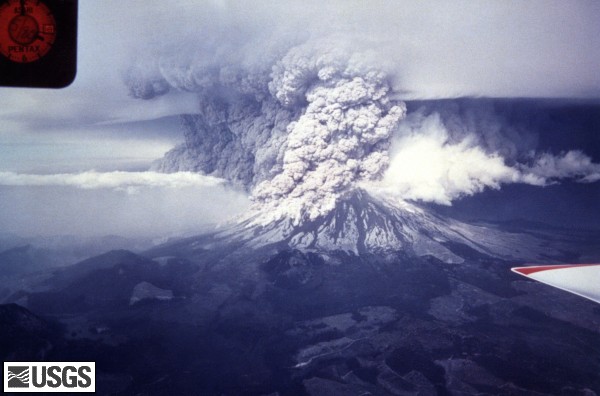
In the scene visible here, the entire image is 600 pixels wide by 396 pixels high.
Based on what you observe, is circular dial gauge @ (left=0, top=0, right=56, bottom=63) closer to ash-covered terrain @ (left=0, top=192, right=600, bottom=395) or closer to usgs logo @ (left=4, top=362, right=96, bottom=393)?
usgs logo @ (left=4, top=362, right=96, bottom=393)

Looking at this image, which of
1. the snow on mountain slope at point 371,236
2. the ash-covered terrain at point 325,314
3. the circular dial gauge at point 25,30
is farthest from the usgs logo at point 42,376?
the snow on mountain slope at point 371,236

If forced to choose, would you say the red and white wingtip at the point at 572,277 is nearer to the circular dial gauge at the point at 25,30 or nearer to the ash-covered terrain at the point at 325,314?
the circular dial gauge at the point at 25,30

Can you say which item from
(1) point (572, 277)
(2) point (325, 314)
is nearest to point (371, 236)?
(2) point (325, 314)

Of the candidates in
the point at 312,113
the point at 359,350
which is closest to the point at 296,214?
the point at 312,113

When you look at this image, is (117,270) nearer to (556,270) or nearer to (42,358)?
(42,358)

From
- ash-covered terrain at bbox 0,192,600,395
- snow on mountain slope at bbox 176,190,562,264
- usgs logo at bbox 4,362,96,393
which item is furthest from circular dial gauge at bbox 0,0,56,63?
snow on mountain slope at bbox 176,190,562,264

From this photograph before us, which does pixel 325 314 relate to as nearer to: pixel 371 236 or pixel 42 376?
pixel 371 236
